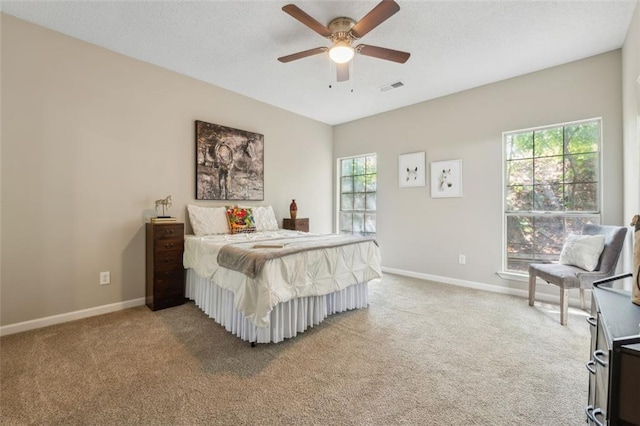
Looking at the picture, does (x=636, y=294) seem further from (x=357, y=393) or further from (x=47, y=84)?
(x=47, y=84)

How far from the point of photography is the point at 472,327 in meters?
2.63

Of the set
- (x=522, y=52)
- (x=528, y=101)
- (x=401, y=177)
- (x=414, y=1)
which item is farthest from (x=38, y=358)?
(x=528, y=101)

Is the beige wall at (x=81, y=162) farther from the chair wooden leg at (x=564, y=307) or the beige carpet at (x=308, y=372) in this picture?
the chair wooden leg at (x=564, y=307)

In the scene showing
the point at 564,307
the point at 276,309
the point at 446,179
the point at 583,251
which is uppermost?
the point at 446,179

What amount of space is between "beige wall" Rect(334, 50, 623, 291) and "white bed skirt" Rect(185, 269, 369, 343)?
177 cm

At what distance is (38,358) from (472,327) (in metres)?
3.55

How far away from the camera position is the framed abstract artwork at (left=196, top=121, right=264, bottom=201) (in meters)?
3.70

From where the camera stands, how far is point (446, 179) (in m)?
4.17

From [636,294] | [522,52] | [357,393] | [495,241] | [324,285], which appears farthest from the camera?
[495,241]

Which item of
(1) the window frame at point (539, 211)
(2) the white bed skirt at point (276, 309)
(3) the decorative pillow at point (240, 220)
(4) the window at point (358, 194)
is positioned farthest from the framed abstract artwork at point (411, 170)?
(3) the decorative pillow at point (240, 220)

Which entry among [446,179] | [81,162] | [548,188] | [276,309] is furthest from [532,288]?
[81,162]

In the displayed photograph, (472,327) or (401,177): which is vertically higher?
(401,177)

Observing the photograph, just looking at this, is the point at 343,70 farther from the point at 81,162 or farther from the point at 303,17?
the point at 81,162

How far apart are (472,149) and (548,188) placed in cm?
101
